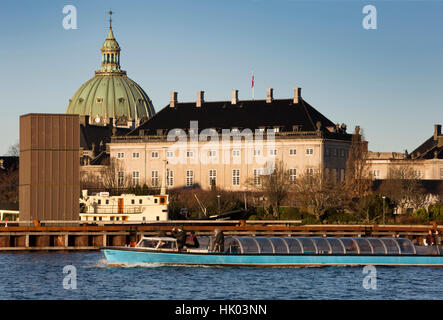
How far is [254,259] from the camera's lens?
73.6 metres

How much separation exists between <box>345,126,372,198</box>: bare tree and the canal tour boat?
66.3 metres

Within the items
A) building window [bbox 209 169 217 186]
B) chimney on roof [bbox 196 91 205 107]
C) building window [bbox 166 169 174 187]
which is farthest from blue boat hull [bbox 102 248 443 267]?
chimney on roof [bbox 196 91 205 107]

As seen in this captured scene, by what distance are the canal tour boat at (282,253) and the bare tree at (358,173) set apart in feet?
217

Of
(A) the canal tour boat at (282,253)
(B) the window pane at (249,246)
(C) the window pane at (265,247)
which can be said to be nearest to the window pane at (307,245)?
(A) the canal tour boat at (282,253)

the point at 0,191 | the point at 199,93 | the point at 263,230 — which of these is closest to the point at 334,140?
the point at 199,93

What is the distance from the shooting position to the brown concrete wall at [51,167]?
334 feet

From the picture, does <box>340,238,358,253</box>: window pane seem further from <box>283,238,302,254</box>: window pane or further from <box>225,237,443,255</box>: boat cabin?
<box>283,238,302,254</box>: window pane

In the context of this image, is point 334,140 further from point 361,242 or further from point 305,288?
point 305,288

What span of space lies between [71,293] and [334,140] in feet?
381

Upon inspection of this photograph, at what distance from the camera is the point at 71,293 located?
6278 cm

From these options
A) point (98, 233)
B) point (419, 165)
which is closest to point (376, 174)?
point (419, 165)

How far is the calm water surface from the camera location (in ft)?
205

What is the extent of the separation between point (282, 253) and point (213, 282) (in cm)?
833

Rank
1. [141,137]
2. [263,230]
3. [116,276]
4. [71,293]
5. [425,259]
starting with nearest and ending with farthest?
1. [71,293]
2. [116,276]
3. [425,259]
4. [263,230]
5. [141,137]
